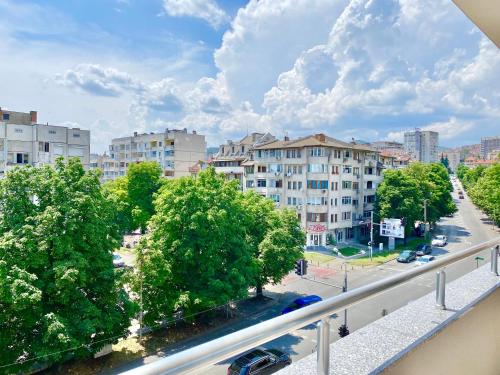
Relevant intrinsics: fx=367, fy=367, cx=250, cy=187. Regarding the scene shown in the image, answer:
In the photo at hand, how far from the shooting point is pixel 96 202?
8648 mm

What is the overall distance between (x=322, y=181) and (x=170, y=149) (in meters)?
18.9

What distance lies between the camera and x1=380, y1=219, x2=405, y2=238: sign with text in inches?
826

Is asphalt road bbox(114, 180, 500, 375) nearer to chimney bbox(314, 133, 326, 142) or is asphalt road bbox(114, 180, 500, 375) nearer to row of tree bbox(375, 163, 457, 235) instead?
row of tree bbox(375, 163, 457, 235)

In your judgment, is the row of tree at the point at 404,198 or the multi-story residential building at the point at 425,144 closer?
the row of tree at the point at 404,198

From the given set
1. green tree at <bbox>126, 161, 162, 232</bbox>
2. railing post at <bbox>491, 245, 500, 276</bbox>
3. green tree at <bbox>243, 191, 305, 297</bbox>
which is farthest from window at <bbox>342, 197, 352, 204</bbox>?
railing post at <bbox>491, 245, 500, 276</bbox>

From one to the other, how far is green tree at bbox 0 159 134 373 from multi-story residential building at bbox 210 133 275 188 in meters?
19.6

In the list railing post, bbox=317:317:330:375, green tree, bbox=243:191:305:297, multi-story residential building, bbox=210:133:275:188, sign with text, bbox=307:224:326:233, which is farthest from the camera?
multi-story residential building, bbox=210:133:275:188

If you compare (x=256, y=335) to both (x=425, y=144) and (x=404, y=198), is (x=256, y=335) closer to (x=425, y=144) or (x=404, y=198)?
(x=404, y=198)

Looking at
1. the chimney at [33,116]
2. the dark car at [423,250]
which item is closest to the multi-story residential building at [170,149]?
the chimney at [33,116]

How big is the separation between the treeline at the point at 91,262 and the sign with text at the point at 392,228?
1169cm

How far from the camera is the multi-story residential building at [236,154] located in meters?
29.0

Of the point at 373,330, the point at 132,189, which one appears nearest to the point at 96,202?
the point at 373,330

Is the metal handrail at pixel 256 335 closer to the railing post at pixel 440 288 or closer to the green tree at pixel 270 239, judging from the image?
the railing post at pixel 440 288

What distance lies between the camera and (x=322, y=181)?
2259 centimetres
